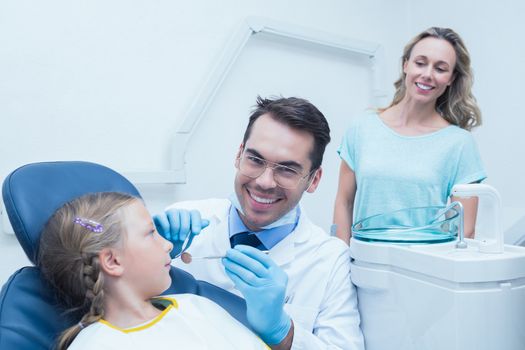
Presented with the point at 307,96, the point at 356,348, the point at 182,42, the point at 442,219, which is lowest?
the point at 356,348

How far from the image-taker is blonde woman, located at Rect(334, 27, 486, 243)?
1559mm

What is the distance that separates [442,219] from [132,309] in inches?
26.4

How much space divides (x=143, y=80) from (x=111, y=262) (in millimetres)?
1087

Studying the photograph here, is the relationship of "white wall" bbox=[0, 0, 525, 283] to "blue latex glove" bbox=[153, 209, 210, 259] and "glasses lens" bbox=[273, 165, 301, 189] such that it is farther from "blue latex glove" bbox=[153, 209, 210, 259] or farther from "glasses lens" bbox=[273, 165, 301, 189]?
"glasses lens" bbox=[273, 165, 301, 189]

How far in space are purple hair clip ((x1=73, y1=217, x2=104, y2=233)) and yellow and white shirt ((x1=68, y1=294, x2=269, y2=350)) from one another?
17cm

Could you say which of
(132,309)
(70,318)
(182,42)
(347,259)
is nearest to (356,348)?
(347,259)

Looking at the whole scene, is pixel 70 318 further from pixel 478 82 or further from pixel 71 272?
pixel 478 82

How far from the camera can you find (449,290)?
32.3 inches

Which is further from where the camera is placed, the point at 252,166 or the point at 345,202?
the point at 345,202

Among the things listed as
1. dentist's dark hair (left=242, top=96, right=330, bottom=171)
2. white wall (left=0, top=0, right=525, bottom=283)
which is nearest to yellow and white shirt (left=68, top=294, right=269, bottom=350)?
dentist's dark hair (left=242, top=96, right=330, bottom=171)

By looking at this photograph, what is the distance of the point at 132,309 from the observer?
0.92 m

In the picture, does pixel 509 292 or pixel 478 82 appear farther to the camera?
pixel 478 82

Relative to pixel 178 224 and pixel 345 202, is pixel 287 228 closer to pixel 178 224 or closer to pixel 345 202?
pixel 178 224

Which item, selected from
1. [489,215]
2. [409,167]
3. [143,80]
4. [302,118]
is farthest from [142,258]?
[143,80]
